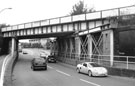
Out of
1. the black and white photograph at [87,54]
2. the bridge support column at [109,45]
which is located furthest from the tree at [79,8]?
the bridge support column at [109,45]

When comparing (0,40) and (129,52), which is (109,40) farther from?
(0,40)

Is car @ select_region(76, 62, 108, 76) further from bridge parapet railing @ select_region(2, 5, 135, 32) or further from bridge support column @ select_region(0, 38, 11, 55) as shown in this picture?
bridge support column @ select_region(0, 38, 11, 55)

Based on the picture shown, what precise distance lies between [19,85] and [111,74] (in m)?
9.82

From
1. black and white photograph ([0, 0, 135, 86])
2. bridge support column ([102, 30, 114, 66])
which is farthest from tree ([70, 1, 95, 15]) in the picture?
bridge support column ([102, 30, 114, 66])

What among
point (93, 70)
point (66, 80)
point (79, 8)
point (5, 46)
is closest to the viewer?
point (66, 80)

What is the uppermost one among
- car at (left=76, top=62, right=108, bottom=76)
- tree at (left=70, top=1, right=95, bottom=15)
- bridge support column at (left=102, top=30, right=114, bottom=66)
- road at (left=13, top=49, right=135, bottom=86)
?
tree at (left=70, top=1, right=95, bottom=15)

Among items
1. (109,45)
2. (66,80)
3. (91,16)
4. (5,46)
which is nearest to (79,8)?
(5,46)

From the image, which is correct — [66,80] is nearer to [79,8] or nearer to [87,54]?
[87,54]

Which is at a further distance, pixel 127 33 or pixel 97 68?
pixel 127 33

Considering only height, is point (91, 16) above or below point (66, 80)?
above

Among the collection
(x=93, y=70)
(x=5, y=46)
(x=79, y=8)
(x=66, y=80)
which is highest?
(x=79, y=8)

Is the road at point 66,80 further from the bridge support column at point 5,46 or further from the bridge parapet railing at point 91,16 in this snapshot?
the bridge support column at point 5,46

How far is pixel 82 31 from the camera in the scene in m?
32.1

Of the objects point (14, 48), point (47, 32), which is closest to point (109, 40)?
point (47, 32)
